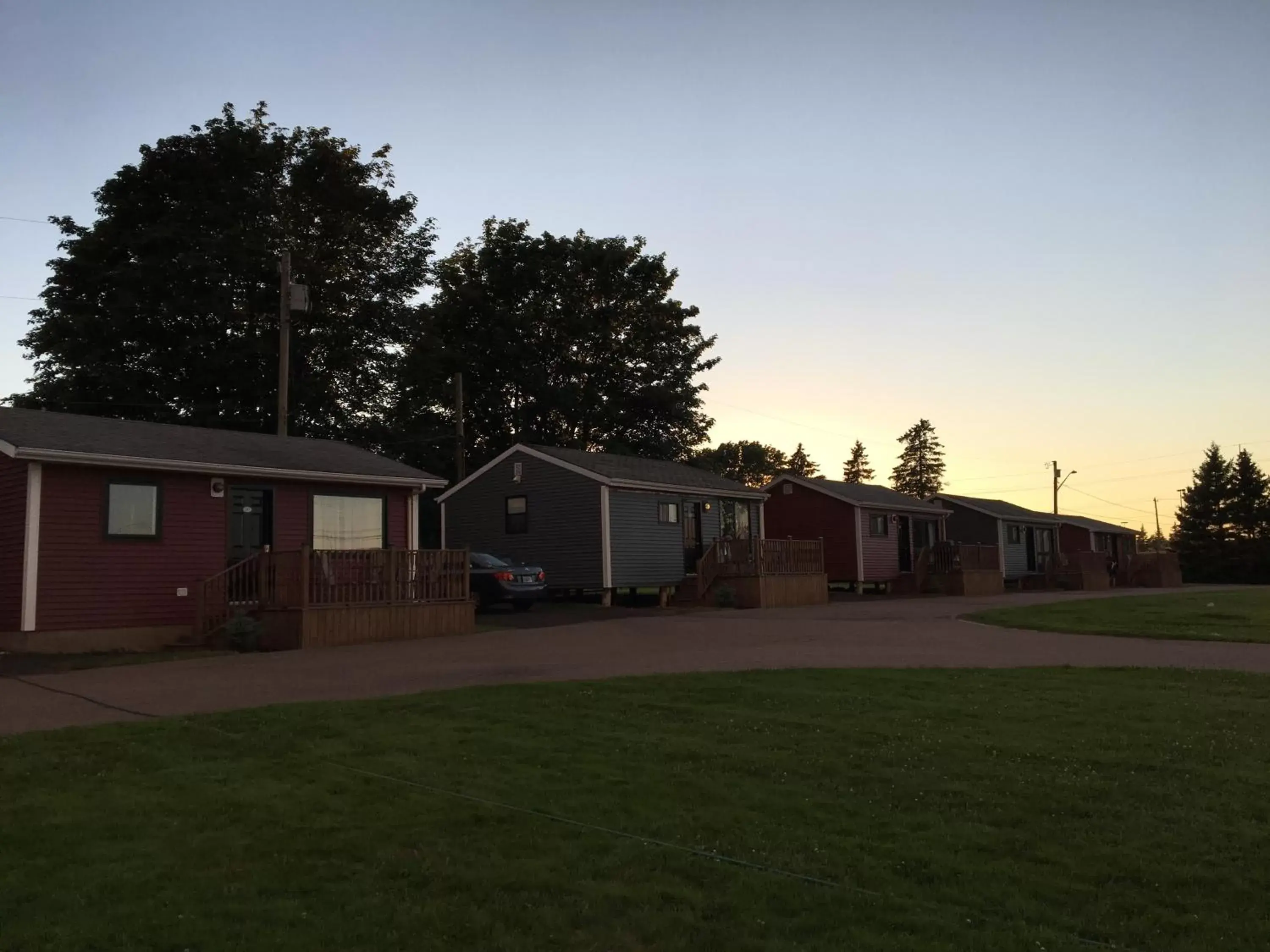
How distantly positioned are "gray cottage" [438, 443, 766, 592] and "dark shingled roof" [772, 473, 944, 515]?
6055 mm

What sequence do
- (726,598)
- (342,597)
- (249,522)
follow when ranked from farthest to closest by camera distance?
(726,598) < (249,522) < (342,597)

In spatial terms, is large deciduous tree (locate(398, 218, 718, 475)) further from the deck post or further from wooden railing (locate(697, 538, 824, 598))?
the deck post

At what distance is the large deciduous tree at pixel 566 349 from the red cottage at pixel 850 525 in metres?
9.01

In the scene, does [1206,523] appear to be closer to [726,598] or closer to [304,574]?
[726,598]

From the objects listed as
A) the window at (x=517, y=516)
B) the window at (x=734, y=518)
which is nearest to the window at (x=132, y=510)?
the window at (x=517, y=516)

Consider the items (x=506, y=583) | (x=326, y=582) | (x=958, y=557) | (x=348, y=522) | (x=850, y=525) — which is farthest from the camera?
(x=850, y=525)

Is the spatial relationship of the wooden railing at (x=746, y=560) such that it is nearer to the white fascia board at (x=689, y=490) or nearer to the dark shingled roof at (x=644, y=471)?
the white fascia board at (x=689, y=490)

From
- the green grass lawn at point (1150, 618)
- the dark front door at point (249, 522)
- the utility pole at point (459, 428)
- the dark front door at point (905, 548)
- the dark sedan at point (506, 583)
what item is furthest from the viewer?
the dark front door at point (905, 548)

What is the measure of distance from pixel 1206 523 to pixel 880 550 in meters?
46.0

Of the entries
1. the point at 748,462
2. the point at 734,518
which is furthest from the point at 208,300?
the point at 748,462

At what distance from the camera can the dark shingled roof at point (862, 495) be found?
117 feet

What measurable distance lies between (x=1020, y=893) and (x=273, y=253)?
3372 centimetres

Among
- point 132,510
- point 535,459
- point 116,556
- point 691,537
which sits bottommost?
point 116,556

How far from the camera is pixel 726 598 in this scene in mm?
25531
